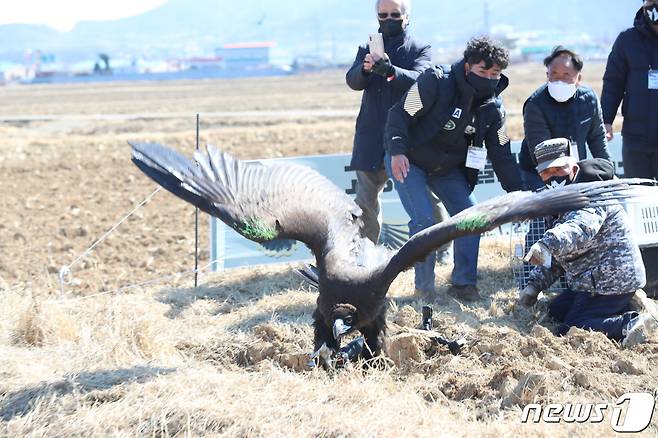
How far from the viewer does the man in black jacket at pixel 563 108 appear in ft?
22.6

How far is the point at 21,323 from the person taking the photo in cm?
616

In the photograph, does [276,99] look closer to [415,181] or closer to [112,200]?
[112,200]

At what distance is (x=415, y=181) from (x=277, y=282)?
1.73 m

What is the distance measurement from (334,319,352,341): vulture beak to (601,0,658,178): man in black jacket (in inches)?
129

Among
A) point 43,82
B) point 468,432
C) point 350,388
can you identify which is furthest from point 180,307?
point 43,82

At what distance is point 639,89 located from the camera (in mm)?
7422

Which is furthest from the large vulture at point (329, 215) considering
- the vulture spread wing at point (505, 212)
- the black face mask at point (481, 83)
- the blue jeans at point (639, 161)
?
the blue jeans at point (639, 161)

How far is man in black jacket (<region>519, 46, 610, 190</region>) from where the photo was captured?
22.6 ft

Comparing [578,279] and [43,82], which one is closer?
[578,279]

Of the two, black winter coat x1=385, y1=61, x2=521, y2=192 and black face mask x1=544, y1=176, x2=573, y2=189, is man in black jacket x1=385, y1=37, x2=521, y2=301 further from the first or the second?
black face mask x1=544, y1=176, x2=573, y2=189

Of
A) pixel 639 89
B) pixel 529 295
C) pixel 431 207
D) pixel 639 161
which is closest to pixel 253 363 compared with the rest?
pixel 529 295

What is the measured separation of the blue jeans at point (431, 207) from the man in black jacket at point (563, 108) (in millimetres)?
646

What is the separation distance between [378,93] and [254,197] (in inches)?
72.9

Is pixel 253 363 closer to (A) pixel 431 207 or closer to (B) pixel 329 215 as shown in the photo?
(B) pixel 329 215
